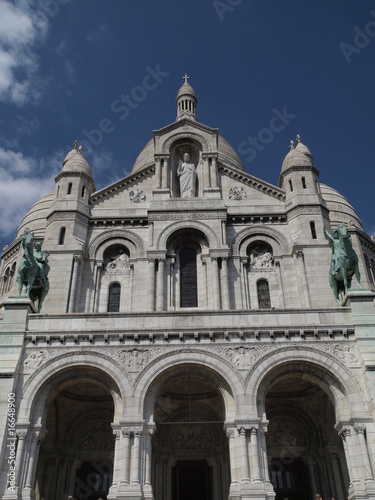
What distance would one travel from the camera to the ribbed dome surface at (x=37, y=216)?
118ft

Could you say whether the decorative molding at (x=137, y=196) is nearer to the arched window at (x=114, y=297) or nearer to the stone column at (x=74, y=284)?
the stone column at (x=74, y=284)

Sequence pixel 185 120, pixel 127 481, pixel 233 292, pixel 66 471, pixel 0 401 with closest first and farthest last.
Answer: pixel 127 481, pixel 0 401, pixel 66 471, pixel 233 292, pixel 185 120

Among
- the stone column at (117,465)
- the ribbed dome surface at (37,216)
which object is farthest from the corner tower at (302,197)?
the ribbed dome surface at (37,216)

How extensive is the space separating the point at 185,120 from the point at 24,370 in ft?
62.7

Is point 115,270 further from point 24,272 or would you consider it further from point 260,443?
point 260,443

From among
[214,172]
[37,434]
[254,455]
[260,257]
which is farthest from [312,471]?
[214,172]

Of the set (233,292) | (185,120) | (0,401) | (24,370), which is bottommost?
(0,401)

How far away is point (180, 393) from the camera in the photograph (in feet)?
71.1

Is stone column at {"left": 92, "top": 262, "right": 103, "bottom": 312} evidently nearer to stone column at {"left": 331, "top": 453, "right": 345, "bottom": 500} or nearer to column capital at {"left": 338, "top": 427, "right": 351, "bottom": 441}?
stone column at {"left": 331, "top": 453, "right": 345, "bottom": 500}

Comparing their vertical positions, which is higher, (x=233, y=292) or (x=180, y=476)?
(x=233, y=292)

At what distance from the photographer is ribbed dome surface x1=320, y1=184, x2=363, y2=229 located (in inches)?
1417

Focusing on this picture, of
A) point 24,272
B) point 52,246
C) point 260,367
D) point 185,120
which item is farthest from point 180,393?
point 185,120

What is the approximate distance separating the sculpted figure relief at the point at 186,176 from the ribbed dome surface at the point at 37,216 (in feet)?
34.1

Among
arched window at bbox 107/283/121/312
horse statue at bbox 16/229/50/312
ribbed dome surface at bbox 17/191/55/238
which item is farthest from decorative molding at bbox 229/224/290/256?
ribbed dome surface at bbox 17/191/55/238
